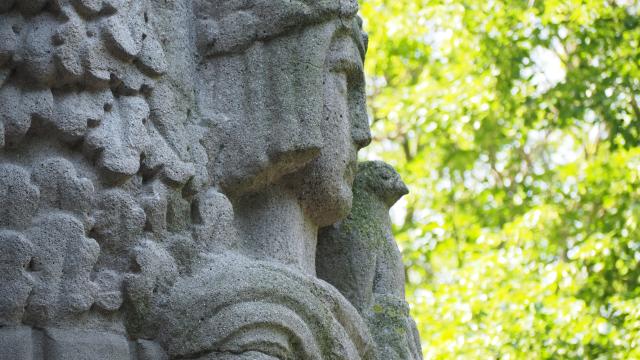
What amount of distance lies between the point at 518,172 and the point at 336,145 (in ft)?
27.4

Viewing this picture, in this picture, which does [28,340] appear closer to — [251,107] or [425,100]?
[251,107]

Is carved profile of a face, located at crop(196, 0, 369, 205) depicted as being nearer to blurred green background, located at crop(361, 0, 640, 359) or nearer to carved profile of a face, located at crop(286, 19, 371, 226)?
carved profile of a face, located at crop(286, 19, 371, 226)

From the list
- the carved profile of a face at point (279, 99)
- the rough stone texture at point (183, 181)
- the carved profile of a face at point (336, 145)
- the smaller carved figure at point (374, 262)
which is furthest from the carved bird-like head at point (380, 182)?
the carved profile of a face at point (279, 99)

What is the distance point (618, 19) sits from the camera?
9.76 m

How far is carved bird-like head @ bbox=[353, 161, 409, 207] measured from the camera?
15.0 feet

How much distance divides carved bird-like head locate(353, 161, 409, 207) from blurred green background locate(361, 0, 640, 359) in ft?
14.5

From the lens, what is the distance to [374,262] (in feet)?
14.7

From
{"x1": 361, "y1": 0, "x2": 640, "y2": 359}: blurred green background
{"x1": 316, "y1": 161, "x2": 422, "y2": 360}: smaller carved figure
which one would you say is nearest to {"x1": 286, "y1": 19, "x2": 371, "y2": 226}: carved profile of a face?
{"x1": 316, "y1": 161, "x2": 422, "y2": 360}: smaller carved figure

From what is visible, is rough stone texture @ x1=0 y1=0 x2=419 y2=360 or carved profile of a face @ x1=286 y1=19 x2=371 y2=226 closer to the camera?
rough stone texture @ x1=0 y1=0 x2=419 y2=360

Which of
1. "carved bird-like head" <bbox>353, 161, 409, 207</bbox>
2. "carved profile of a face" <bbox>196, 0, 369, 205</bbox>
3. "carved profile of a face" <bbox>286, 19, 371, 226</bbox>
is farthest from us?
"carved bird-like head" <bbox>353, 161, 409, 207</bbox>

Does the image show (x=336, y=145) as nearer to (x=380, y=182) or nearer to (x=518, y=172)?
(x=380, y=182)

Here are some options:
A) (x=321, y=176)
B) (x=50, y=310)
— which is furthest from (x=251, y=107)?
(x=50, y=310)

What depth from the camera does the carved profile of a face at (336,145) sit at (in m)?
4.02

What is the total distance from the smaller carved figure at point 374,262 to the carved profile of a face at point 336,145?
0.24 m
